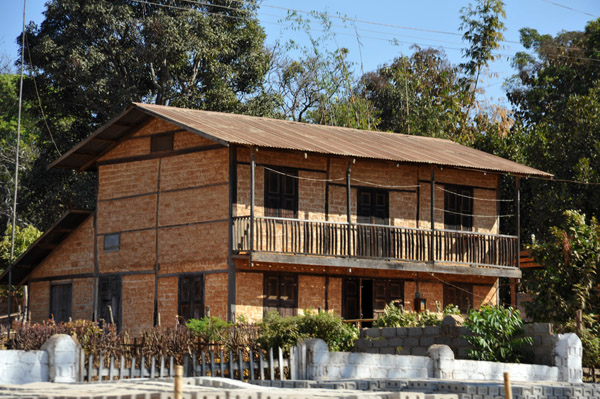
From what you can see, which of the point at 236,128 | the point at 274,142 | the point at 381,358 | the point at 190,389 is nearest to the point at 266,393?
the point at 190,389

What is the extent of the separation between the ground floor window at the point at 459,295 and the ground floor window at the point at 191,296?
23.0 feet

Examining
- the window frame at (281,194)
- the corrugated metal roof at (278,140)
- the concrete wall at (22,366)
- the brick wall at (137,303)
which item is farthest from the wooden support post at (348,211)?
the concrete wall at (22,366)

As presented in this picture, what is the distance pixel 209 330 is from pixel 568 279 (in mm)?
10100

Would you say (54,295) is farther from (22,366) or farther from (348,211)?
(22,366)

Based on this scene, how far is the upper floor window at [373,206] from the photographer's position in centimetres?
2686

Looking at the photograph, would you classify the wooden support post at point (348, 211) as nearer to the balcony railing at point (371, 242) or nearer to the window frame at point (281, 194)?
the balcony railing at point (371, 242)

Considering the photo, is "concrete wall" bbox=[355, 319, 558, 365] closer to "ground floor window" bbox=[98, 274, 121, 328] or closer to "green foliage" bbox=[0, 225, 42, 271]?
"ground floor window" bbox=[98, 274, 121, 328]

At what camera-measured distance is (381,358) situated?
17.9m

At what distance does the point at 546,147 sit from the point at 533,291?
11444mm

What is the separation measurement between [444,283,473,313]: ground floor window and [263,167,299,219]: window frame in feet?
17.1

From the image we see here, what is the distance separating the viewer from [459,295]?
28.3 metres

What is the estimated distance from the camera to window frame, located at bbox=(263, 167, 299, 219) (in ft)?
82.6

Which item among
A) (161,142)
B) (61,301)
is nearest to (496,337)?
(161,142)

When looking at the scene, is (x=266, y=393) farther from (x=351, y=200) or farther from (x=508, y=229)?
(x=508, y=229)
